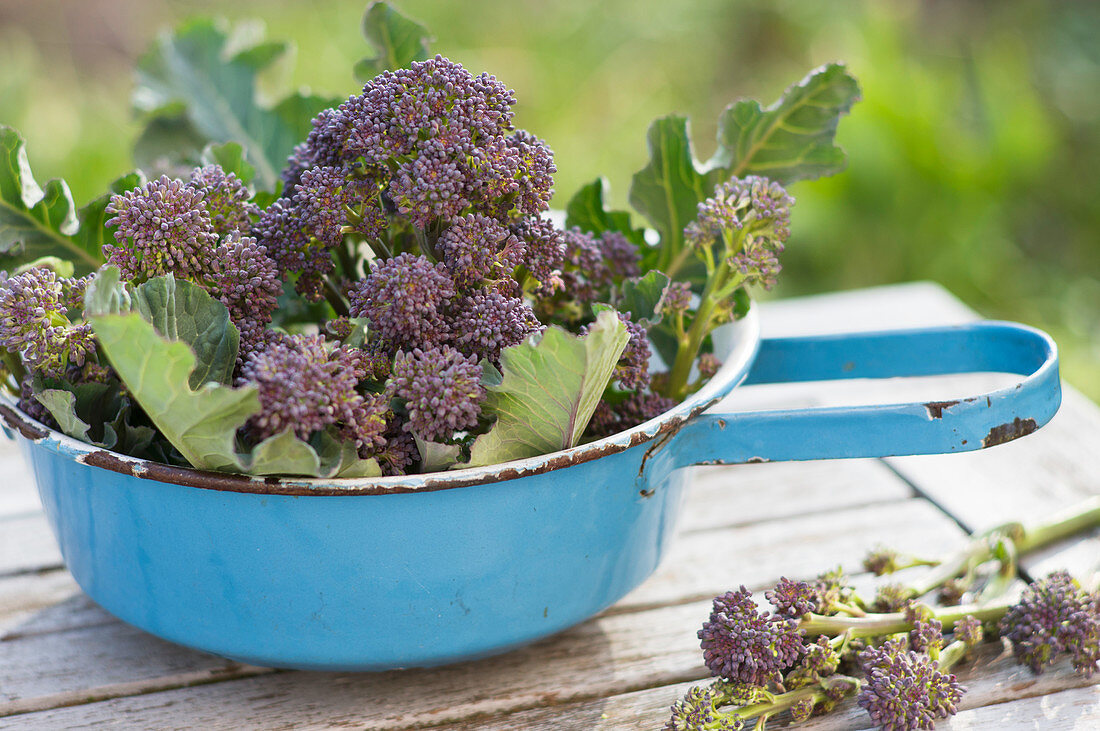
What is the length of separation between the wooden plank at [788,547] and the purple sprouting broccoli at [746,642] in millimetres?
195

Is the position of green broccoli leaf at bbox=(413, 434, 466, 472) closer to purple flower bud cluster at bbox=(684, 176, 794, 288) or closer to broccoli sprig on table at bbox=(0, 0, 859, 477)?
broccoli sprig on table at bbox=(0, 0, 859, 477)

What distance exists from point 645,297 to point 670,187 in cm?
18

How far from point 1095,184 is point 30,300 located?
3026mm

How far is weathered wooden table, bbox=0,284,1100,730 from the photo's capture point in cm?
75

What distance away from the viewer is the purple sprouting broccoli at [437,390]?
623 mm

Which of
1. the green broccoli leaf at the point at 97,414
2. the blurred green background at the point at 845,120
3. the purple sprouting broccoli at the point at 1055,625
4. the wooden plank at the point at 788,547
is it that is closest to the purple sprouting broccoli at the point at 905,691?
the purple sprouting broccoli at the point at 1055,625

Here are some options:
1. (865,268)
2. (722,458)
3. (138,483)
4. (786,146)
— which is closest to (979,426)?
(722,458)

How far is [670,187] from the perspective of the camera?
927 millimetres

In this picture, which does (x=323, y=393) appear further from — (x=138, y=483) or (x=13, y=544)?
(x=13, y=544)

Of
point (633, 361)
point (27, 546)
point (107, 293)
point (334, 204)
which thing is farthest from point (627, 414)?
point (27, 546)

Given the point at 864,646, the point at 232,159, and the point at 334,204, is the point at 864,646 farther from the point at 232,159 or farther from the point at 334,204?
the point at 232,159

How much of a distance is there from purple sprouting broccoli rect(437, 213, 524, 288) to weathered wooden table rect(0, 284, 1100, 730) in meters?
0.33

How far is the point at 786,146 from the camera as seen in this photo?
2.99 ft

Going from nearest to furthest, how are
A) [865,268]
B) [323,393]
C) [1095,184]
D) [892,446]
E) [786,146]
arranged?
[323,393]
[892,446]
[786,146]
[865,268]
[1095,184]
